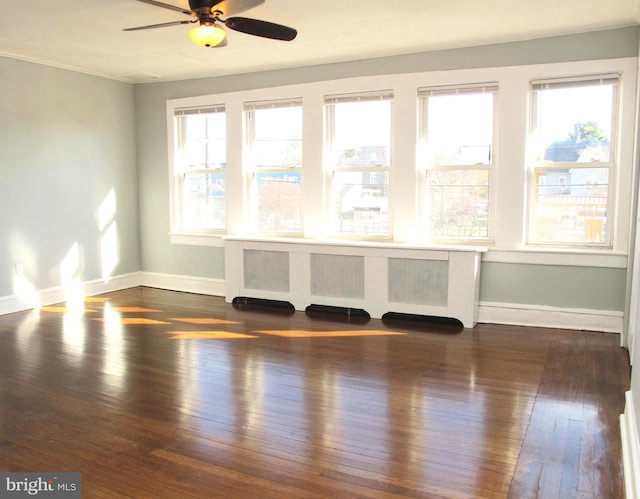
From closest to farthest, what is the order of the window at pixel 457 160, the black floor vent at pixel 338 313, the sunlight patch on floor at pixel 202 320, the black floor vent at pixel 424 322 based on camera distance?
1. the black floor vent at pixel 424 322
2. the window at pixel 457 160
3. the sunlight patch on floor at pixel 202 320
4. the black floor vent at pixel 338 313

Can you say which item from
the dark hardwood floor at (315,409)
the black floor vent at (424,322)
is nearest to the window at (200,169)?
the dark hardwood floor at (315,409)

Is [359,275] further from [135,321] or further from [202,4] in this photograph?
[202,4]

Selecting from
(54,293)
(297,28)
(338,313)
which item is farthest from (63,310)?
(297,28)

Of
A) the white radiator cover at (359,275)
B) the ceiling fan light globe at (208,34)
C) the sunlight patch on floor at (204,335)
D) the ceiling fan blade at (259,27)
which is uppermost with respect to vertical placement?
the ceiling fan blade at (259,27)

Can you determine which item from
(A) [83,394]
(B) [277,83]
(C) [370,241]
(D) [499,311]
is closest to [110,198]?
(B) [277,83]

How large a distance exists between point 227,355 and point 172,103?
3696 mm

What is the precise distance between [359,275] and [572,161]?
2186 mm

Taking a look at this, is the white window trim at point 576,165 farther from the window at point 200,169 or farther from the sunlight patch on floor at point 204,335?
the window at point 200,169

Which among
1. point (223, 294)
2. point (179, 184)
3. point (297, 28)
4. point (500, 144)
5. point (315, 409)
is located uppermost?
point (297, 28)

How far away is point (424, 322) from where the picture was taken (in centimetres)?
516

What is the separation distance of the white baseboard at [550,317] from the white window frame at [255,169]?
216 centimetres

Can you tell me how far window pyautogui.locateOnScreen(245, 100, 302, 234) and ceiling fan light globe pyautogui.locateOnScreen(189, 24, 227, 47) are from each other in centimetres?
241

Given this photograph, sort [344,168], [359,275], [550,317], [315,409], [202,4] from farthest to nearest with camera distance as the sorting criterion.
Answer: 1. [344,168]
2. [359,275]
3. [550,317]
4. [202,4]
5. [315,409]

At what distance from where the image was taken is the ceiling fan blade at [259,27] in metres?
3.39
